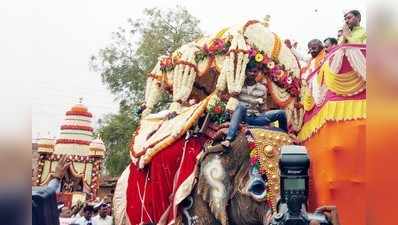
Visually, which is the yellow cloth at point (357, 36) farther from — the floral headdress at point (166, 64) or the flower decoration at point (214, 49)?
the floral headdress at point (166, 64)

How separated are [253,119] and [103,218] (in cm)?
314

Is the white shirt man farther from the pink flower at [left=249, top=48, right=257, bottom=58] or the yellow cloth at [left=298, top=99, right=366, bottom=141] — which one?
the yellow cloth at [left=298, top=99, right=366, bottom=141]

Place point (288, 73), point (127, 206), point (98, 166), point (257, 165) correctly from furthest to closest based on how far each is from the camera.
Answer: point (98, 166) → point (127, 206) → point (288, 73) → point (257, 165)

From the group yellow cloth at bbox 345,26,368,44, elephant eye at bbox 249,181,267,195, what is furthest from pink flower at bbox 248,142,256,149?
yellow cloth at bbox 345,26,368,44

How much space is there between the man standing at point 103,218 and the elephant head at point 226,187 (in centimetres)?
238

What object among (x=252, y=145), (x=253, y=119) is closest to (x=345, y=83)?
(x=252, y=145)

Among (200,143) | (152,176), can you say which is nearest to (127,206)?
(152,176)

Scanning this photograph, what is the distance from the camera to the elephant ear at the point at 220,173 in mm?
6281

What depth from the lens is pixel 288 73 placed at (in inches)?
267

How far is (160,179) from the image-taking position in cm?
710

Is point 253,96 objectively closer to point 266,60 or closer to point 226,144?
point 266,60

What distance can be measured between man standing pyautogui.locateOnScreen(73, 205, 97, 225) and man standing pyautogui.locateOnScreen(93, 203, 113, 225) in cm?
7
